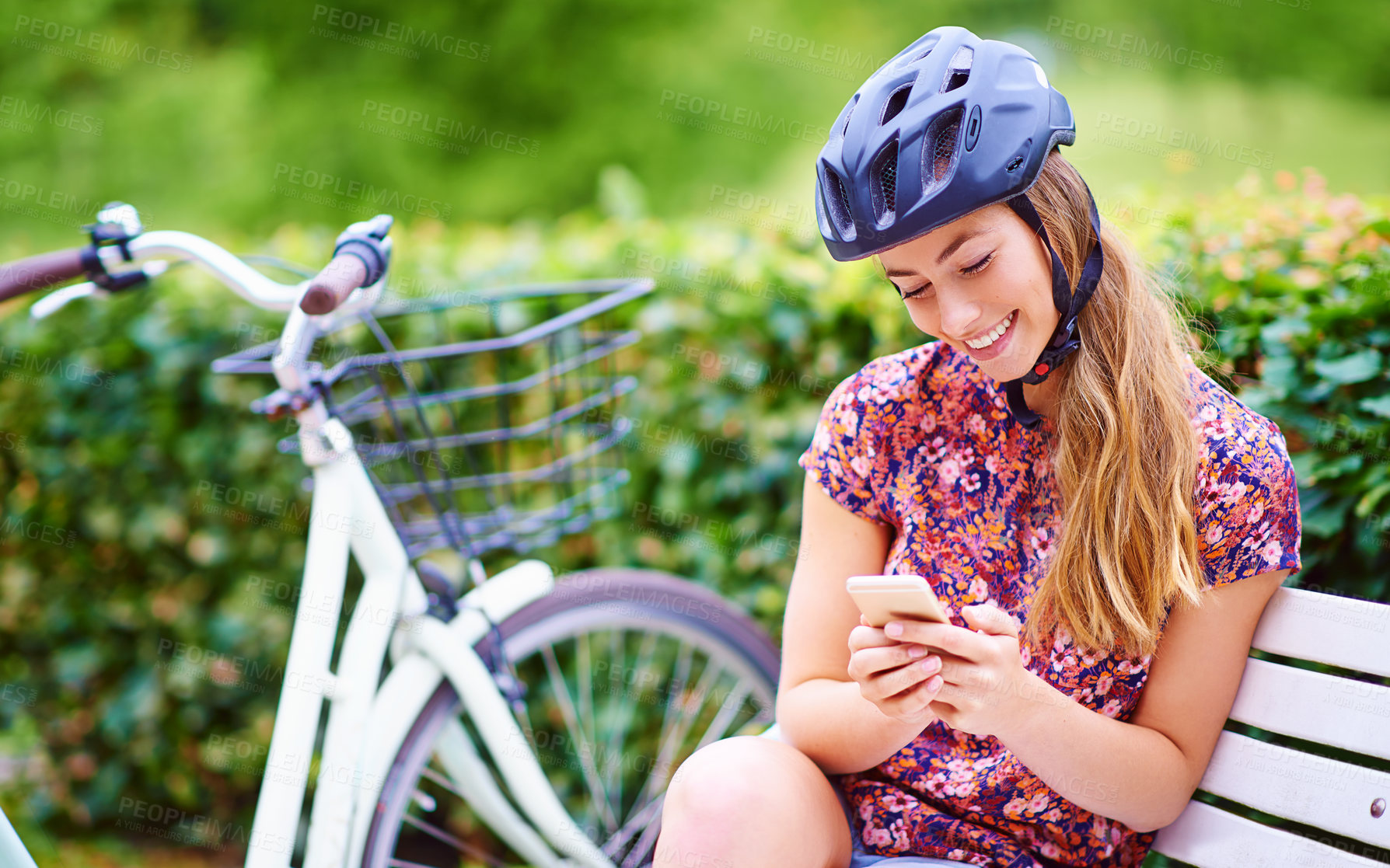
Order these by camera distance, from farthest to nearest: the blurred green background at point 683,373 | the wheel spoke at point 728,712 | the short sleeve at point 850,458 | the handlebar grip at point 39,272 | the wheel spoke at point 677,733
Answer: the wheel spoke at point 677,733, the wheel spoke at point 728,712, the blurred green background at point 683,373, the handlebar grip at point 39,272, the short sleeve at point 850,458

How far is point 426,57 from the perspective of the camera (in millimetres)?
8203

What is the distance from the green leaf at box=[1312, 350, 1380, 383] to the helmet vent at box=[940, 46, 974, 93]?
724 millimetres

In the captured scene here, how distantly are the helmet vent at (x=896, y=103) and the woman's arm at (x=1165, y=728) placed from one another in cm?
73

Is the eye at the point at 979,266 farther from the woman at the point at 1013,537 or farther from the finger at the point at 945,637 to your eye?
the finger at the point at 945,637

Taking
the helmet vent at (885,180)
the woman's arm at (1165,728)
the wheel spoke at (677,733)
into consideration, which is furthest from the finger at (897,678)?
the wheel spoke at (677,733)

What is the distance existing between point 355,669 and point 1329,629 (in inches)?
54.8

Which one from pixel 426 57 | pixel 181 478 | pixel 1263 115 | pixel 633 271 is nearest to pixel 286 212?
pixel 426 57

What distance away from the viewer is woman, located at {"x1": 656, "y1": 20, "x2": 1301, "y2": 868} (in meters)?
1.23

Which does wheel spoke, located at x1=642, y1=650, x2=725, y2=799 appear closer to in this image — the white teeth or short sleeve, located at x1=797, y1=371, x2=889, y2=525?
short sleeve, located at x1=797, y1=371, x2=889, y2=525

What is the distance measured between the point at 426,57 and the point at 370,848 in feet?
25.1

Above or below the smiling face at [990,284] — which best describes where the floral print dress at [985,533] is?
below

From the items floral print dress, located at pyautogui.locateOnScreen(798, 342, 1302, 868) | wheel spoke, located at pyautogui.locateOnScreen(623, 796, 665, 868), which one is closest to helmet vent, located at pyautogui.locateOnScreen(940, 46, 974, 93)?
floral print dress, located at pyautogui.locateOnScreen(798, 342, 1302, 868)

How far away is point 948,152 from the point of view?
4.25ft

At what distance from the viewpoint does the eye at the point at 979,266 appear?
126 centimetres
